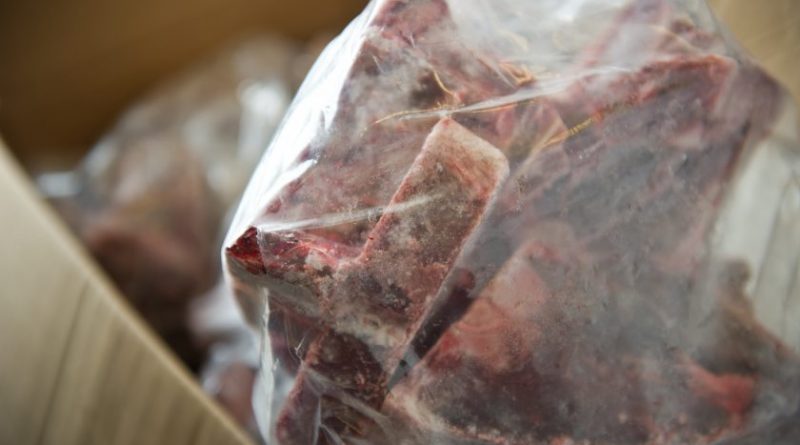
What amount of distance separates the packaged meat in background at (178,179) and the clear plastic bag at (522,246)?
2.05 feet

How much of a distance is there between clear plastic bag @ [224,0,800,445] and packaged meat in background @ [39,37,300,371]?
62 centimetres

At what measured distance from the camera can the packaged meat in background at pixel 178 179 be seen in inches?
41.9

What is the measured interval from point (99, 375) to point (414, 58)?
0.38 meters

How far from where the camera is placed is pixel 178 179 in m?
1.15

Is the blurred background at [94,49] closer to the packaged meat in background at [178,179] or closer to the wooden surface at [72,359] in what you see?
the packaged meat in background at [178,179]

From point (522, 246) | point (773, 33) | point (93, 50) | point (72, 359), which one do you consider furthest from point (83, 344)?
point (93, 50)

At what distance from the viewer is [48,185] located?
132cm

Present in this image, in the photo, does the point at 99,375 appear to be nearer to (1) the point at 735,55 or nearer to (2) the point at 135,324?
(2) the point at 135,324

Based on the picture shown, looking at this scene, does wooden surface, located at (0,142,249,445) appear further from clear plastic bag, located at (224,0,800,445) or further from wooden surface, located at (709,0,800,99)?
wooden surface, located at (709,0,800,99)

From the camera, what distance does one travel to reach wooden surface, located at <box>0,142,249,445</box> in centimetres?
61

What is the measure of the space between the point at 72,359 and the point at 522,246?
432 mm

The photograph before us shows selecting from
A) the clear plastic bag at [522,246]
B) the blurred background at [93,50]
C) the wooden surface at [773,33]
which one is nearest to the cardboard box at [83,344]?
the wooden surface at [773,33]

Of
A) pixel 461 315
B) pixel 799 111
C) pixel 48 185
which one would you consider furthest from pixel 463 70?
pixel 48 185

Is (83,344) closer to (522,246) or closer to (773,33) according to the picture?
(522,246)
